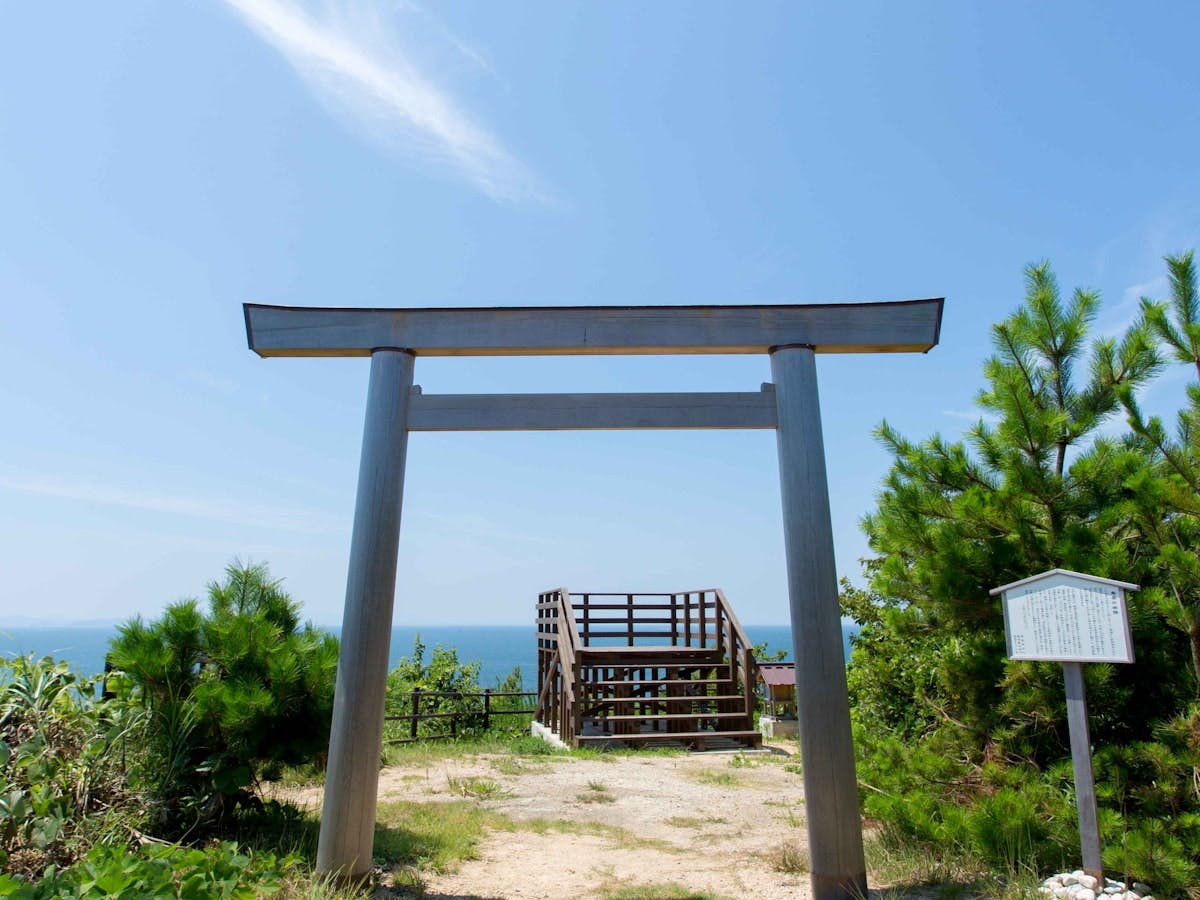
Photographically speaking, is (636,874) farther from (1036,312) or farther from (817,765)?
(1036,312)

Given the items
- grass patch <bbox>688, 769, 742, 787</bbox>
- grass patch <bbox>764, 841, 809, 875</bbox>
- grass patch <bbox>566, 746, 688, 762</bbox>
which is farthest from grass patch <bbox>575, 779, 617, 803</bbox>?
grass patch <bbox>764, 841, 809, 875</bbox>

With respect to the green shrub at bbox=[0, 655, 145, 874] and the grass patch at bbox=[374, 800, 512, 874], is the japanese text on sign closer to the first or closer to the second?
the grass patch at bbox=[374, 800, 512, 874]

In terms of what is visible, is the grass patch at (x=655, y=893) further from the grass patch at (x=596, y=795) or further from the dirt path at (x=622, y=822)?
the grass patch at (x=596, y=795)

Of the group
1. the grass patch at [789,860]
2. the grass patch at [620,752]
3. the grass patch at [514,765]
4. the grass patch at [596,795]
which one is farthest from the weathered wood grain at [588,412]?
the grass patch at [620,752]

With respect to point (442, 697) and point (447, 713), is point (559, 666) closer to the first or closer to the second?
point (447, 713)

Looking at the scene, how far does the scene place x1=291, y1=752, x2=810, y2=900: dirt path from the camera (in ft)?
13.7

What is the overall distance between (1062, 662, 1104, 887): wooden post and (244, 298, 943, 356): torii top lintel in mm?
1973

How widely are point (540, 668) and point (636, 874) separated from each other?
8.88 m

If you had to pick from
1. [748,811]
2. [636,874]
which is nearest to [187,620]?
[636,874]

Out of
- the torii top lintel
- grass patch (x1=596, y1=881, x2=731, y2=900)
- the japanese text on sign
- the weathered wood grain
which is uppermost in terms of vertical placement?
the torii top lintel

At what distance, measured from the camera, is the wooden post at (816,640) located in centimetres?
363

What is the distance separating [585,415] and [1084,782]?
9.49ft

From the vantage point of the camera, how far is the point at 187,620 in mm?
4391

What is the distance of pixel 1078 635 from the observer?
3.33 metres
